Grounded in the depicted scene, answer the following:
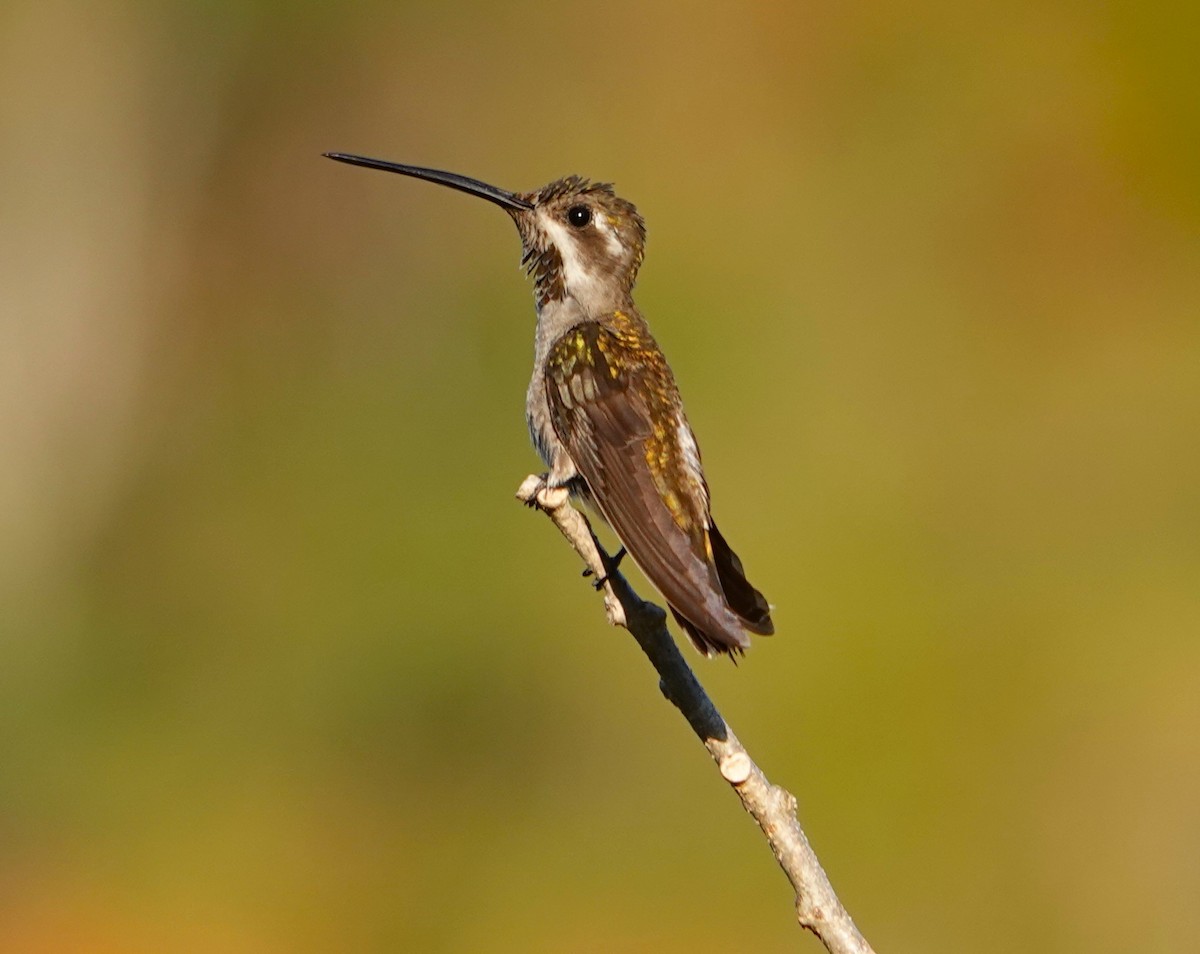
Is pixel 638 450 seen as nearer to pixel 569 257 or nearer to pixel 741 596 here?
pixel 741 596

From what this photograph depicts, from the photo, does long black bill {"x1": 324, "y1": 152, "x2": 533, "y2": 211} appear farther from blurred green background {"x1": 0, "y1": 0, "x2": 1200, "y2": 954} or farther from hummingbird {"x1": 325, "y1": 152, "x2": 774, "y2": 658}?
blurred green background {"x1": 0, "y1": 0, "x2": 1200, "y2": 954}

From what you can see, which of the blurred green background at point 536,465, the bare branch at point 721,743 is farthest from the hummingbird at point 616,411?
the blurred green background at point 536,465

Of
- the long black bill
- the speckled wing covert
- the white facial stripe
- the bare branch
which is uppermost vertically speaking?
the long black bill

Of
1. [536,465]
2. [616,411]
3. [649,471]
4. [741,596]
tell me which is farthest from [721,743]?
[536,465]

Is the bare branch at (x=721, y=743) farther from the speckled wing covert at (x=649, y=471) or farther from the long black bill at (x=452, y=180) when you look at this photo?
the long black bill at (x=452, y=180)

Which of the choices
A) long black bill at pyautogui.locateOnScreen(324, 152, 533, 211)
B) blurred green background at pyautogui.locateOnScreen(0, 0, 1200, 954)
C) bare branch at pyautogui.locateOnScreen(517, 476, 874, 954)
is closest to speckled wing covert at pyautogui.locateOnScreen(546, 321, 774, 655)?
bare branch at pyautogui.locateOnScreen(517, 476, 874, 954)

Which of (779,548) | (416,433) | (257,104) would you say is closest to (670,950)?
(779,548)

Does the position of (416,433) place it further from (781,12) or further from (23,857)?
(781,12)
